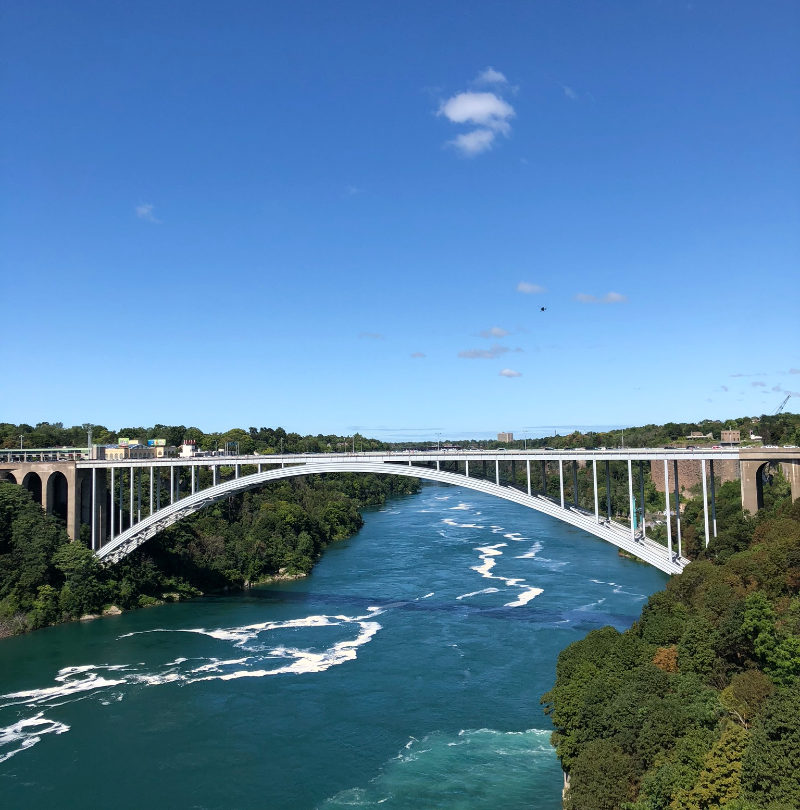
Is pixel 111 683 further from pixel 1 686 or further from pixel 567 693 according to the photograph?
pixel 567 693

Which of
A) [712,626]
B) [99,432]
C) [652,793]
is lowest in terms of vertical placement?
[652,793]

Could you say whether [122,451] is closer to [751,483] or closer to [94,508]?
[94,508]

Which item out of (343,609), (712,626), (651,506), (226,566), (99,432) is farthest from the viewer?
(99,432)

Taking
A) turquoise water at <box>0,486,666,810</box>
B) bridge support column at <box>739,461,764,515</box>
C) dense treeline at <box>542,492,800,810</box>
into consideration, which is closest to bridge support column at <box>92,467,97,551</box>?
turquoise water at <box>0,486,666,810</box>

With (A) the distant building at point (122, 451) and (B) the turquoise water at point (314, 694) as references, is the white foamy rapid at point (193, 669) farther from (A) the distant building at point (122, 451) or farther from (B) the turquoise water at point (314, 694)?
(A) the distant building at point (122, 451)

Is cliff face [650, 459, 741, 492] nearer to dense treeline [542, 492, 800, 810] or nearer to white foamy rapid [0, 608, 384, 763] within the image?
dense treeline [542, 492, 800, 810]

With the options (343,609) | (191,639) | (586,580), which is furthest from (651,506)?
(191,639)
